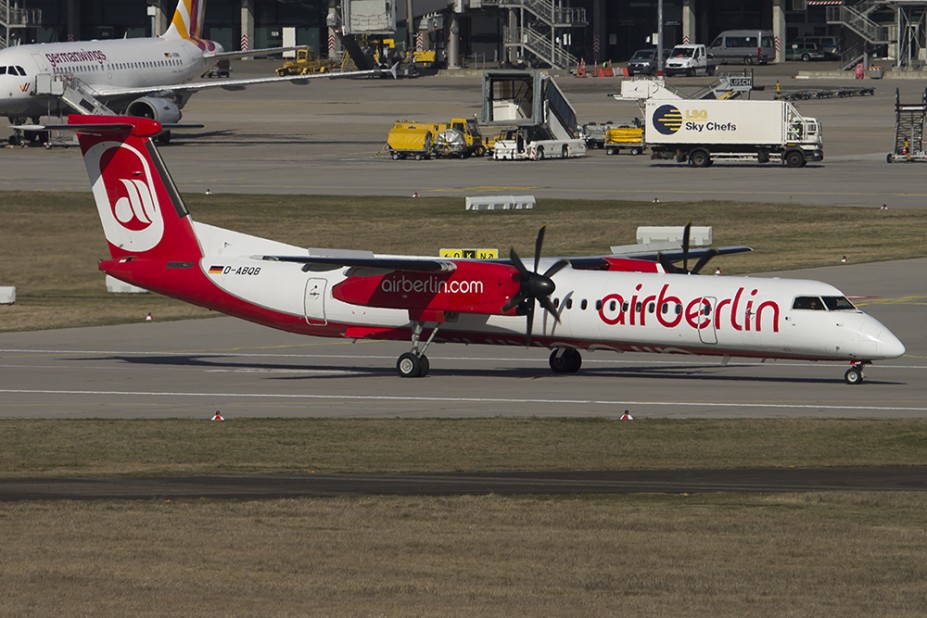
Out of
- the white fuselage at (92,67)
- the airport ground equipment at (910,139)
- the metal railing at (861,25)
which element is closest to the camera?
the airport ground equipment at (910,139)

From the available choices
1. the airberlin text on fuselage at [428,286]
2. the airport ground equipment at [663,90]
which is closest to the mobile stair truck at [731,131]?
the airport ground equipment at [663,90]

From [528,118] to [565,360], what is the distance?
5801cm

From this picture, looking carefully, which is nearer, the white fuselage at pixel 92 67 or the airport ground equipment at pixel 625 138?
the white fuselage at pixel 92 67

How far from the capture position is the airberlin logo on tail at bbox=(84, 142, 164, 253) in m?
40.2

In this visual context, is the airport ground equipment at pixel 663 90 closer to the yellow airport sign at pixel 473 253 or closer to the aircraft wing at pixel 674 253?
the yellow airport sign at pixel 473 253

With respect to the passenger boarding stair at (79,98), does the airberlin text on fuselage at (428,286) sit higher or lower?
lower

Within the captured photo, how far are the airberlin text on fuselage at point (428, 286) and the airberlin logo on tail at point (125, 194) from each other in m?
6.39

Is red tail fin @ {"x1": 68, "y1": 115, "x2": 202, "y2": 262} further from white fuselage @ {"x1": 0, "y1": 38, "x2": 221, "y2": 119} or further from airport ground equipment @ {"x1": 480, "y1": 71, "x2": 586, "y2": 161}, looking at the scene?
white fuselage @ {"x1": 0, "y1": 38, "x2": 221, "y2": 119}

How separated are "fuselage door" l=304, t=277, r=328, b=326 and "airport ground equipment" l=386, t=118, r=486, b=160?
56.1 m

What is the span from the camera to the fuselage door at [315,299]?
1519 inches

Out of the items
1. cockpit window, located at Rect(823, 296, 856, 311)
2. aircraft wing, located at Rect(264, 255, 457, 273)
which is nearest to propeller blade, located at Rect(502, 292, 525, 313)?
aircraft wing, located at Rect(264, 255, 457, 273)

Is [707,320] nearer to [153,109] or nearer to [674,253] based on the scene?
[674,253]

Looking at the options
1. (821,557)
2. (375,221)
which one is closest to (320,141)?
(375,221)

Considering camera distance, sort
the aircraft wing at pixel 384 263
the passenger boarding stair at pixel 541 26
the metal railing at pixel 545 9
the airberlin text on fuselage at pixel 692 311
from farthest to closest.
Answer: the passenger boarding stair at pixel 541 26, the metal railing at pixel 545 9, the aircraft wing at pixel 384 263, the airberlin text on fuselage at pixel 692 311
